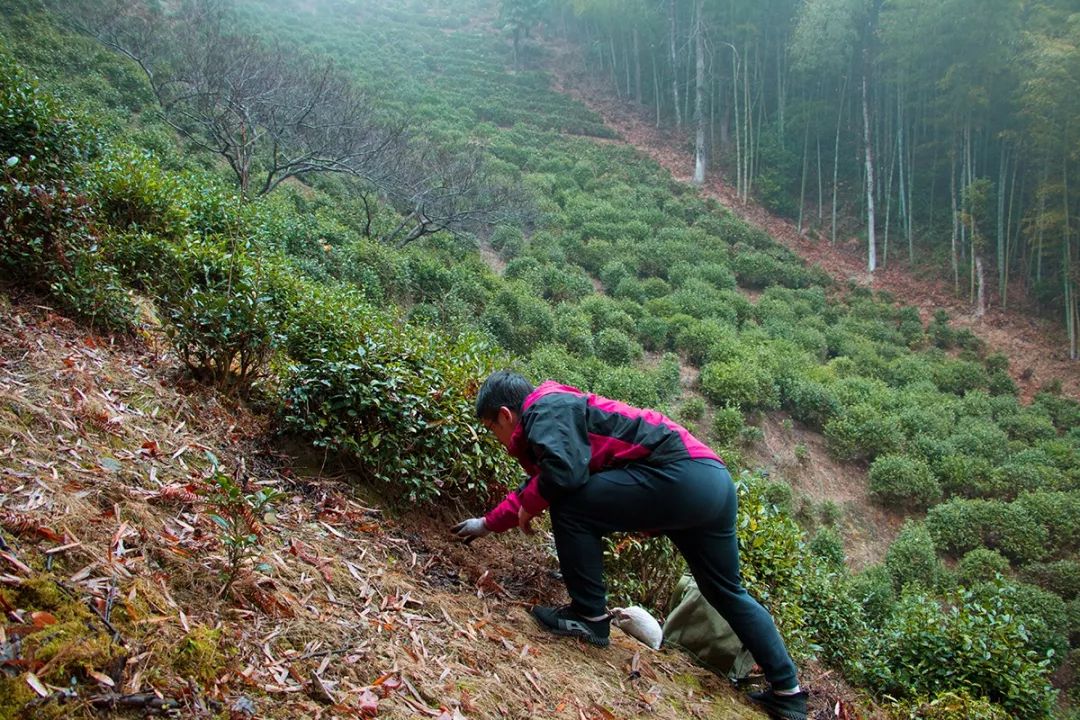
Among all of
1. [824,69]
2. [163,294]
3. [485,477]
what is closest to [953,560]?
[485,477]

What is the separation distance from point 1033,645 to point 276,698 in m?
9.12

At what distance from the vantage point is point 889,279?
21734 millimetres

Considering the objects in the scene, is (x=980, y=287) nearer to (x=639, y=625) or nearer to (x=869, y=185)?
(x=869, y=185)

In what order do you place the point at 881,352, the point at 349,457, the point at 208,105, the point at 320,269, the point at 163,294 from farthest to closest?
the point at 881,352
the point at 208,105
the point at 320,269
the point at 163,294
the point at 349,457

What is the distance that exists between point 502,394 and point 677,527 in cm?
85

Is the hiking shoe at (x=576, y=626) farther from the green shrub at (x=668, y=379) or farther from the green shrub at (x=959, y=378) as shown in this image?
the green shrub at (x=959, y=378)

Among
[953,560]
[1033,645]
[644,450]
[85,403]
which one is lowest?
[953,560]

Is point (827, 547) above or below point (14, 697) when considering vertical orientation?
below

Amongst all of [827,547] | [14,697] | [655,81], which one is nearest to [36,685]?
[14,697]

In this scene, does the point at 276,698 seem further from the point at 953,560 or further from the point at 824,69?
the point at 824,69

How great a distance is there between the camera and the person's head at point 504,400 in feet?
8.93

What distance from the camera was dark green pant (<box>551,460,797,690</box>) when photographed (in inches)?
102

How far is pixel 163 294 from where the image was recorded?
435 cm

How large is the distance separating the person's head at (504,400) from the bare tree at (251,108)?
782 cm
